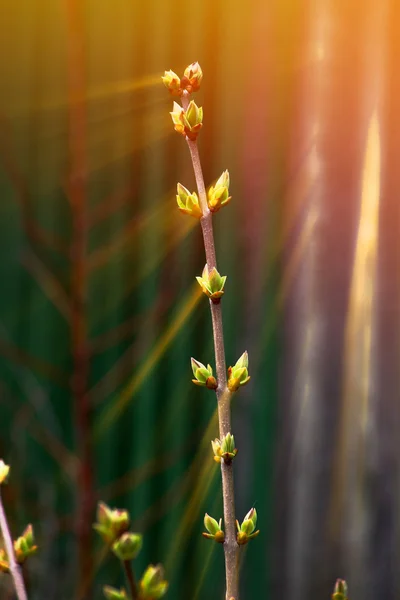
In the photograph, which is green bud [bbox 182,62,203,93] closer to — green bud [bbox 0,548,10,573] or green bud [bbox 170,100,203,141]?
green bud [bbox 170,100,203,141]

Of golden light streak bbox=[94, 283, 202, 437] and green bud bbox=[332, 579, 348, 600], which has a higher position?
green bud bbox=[332, 579, 348, 600]

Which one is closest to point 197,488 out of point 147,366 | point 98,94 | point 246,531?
point 147,366

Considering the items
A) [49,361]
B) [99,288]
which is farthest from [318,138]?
[49,361]

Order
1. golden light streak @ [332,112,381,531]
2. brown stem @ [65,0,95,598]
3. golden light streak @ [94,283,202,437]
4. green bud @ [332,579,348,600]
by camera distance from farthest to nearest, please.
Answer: golden light streak @ [94,283,202,437] < golden light streak @ [332,112,381,531] < brown stem @ [65,0,95,598] < green bud @ [332,579,348,600]

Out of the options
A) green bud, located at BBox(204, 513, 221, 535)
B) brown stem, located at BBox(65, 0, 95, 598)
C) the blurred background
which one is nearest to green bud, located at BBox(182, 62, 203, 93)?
green bud, located at BBox(204, 513, 221, 535)

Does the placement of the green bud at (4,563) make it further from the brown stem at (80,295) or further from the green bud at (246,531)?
the brown stem at (80,295)

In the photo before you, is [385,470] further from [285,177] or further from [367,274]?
[285,177]

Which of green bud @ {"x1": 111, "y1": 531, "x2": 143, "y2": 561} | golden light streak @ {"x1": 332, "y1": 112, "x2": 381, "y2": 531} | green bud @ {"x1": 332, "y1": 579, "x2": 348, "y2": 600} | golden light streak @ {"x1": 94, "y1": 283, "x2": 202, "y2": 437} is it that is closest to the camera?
green bud @ {"x1": 111, "y1": 531, "x2": 143, "y2": 561}

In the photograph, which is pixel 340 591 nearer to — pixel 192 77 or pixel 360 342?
pixel 192 77
